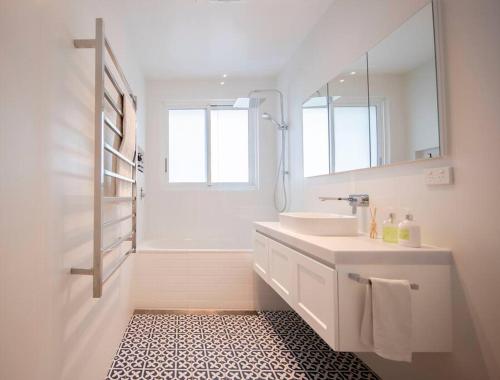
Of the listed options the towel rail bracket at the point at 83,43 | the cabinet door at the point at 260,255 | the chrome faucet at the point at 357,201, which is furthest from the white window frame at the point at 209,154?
the towel rail bracket at the point at 83,43

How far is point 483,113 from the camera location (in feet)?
3.26

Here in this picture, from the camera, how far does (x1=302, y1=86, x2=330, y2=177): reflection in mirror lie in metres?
2.22

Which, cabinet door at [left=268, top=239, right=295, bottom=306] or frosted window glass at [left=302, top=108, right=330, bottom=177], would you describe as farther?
frosted window glass at [left=302, top=108, right=330, bottom=177]

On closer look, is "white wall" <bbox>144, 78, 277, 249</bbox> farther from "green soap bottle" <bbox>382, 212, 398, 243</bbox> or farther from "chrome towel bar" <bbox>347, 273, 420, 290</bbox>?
"chrome towel bar" <bbox>347, 273, 420, 290</bbox>

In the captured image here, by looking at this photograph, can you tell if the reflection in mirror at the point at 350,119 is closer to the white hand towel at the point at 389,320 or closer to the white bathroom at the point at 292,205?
the white bathroom at the point at 292,205

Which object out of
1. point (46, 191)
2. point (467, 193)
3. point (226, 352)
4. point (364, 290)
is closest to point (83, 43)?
point (46, 191)

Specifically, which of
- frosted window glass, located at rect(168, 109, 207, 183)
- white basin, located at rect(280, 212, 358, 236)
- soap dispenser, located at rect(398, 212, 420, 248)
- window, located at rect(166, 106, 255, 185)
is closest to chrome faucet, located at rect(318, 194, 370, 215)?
white basin, located at rect(280, 212, 358, 236)

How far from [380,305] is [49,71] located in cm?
150

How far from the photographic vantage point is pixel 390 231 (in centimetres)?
133

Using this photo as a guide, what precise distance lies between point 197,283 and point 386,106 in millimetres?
2071

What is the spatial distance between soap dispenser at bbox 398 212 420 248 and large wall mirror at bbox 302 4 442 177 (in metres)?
0.31

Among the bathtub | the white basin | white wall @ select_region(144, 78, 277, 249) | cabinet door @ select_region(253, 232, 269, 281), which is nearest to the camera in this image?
the white basin

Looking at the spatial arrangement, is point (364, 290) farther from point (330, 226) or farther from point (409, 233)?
point (330, 226)

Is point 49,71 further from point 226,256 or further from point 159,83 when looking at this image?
point 159,83
